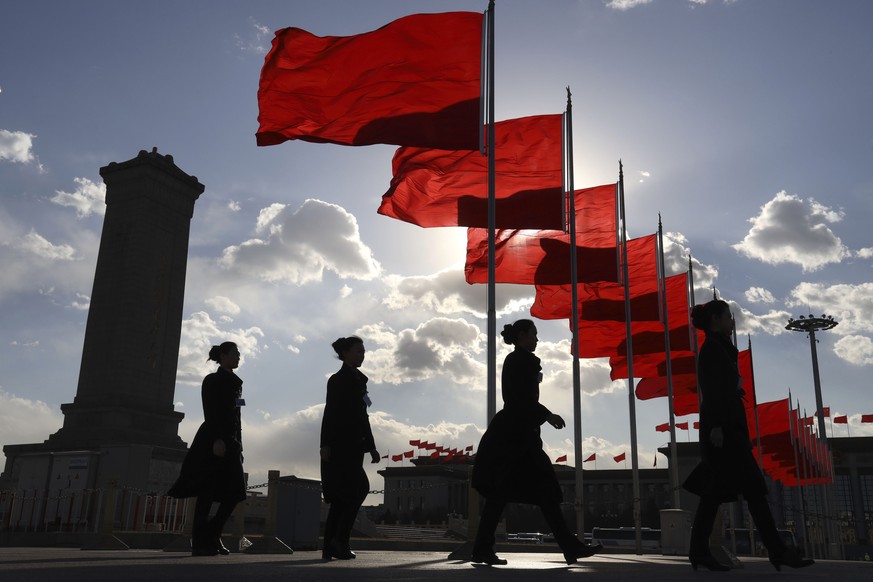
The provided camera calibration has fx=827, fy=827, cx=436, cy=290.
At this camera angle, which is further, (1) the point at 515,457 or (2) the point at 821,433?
(2) the point at 821,433

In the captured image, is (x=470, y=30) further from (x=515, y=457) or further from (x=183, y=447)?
(x=183, y=447)

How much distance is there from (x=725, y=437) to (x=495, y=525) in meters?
1.85

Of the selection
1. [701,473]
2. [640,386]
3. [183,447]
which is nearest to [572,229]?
[701,473]

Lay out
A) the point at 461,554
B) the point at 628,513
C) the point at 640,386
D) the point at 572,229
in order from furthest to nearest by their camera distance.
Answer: the point at 628,513
the point at 640,386
the point at 572,229
the point at 461,554

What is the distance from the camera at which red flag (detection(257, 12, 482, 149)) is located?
12.3 metres

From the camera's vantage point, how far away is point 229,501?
295 inches

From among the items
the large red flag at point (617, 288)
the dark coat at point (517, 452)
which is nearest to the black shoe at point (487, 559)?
the dark coat at point (517, 452)

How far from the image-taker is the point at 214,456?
7535mm

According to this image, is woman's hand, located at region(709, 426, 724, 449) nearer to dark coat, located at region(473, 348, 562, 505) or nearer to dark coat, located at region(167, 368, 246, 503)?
dark coat, located at region(473, 348, 562, 505)

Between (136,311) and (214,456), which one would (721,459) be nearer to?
(214,456)

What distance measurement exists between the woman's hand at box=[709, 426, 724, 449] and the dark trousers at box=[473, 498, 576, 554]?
1.26m

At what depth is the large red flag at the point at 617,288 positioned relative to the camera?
64.9ft

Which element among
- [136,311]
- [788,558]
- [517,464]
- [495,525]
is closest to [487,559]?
[495,525]

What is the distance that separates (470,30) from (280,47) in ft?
9.57
